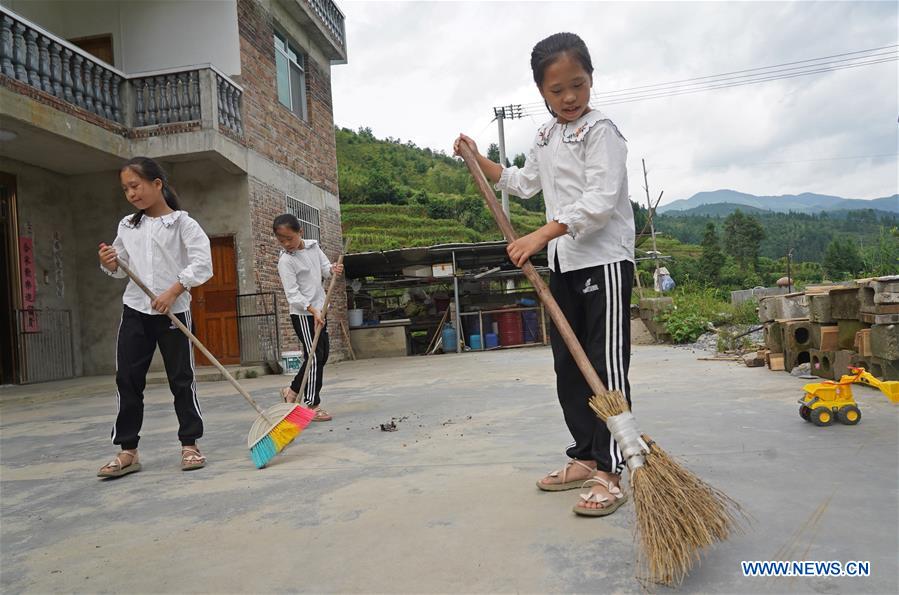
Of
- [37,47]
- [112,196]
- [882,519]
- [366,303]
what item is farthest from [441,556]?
[366,303]

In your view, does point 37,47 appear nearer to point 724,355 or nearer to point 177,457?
point 177,457

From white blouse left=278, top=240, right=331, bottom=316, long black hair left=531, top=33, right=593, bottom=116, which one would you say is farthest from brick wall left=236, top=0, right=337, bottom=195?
long black hair left=531, top=33, right=593, bottom=116

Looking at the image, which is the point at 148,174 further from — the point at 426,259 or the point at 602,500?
the point at 426,259

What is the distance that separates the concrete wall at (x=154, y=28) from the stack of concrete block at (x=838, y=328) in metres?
8.23

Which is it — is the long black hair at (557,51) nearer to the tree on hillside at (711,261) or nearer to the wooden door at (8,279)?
the wooden door at (8,279)

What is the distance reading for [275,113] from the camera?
34.8ft

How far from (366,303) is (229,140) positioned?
7315mm

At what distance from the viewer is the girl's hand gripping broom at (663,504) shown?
150 cm

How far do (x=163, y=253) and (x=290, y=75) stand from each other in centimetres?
937

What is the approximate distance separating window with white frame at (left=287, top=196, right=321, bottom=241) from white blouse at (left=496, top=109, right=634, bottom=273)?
30.4 ft

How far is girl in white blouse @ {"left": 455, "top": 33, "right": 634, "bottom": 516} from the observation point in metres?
2.05

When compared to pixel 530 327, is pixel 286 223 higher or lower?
higher

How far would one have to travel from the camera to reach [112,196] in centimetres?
943

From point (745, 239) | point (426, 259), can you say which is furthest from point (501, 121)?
point (745, 239)
